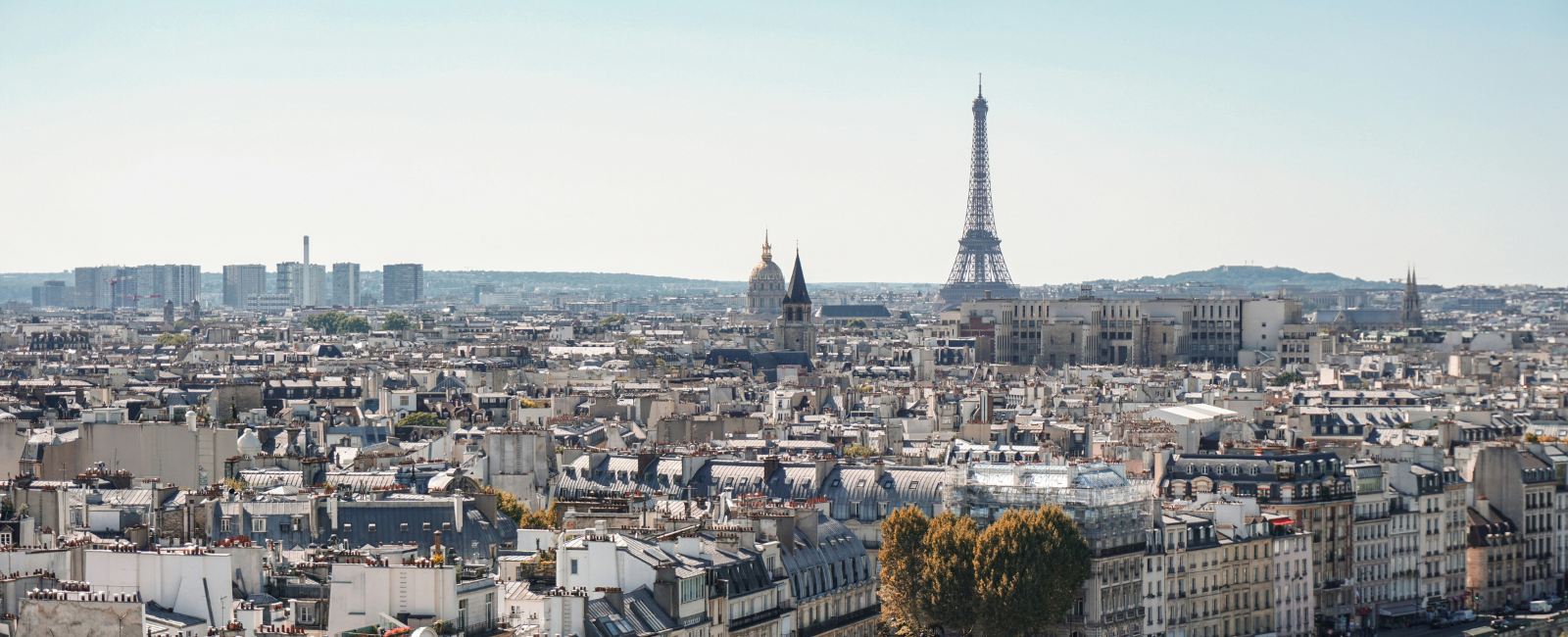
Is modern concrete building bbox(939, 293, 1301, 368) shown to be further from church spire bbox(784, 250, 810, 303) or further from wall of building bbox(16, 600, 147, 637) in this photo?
wall of building bbox(16, 600, 147, 637)

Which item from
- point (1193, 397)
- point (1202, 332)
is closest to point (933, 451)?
point (1193, 397)

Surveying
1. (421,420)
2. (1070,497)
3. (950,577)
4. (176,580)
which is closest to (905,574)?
(950,577)

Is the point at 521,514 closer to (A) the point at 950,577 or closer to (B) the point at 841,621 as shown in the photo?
(B) the point at 841,621

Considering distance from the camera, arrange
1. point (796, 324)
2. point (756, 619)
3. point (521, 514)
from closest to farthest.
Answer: point (756, 619) → point (521, 514) → point (796, 324)

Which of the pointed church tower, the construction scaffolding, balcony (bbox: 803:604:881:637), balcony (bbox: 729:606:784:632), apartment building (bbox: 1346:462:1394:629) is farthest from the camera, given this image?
the pointed church tower

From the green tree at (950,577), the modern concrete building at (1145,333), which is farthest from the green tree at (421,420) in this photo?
the modern concrete building at (1145,333)

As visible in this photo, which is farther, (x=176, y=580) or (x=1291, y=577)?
(x=1291, y=577)

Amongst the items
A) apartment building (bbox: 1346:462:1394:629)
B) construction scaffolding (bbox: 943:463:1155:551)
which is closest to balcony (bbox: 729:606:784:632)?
construction scaffolding (bbox: 943:463:1155:551)
